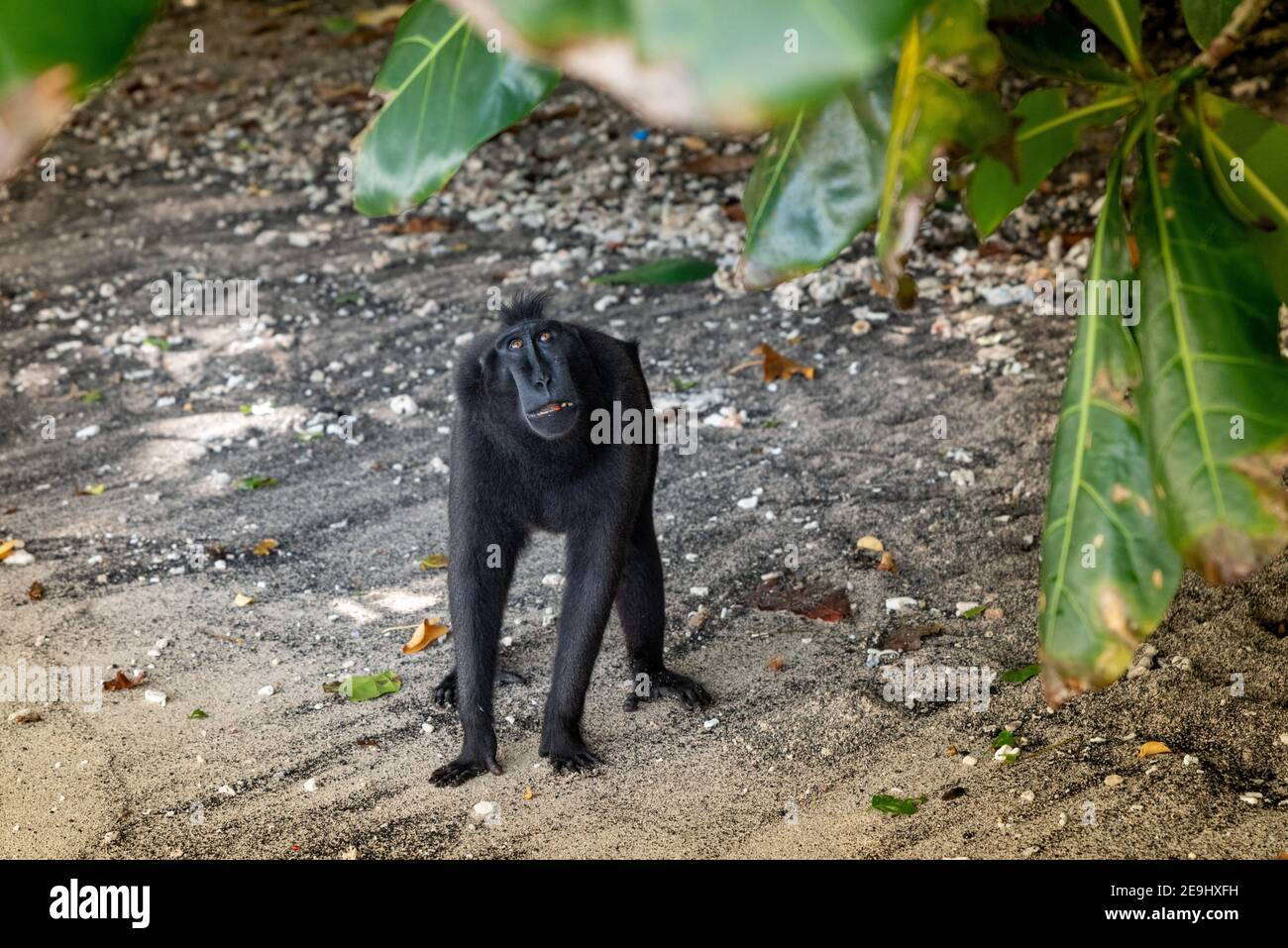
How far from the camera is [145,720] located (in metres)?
4.32

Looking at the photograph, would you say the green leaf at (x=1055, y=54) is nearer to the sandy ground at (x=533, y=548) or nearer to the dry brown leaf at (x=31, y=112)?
the dry brown leaf at (x=31, y=112)

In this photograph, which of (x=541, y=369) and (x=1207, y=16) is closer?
(x=1207, y=16)

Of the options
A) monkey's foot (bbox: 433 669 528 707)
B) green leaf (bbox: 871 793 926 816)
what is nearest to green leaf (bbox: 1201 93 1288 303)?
green leaf (bbox: 871 793 926 816)

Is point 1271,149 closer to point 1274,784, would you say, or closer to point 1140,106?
point 1140,106

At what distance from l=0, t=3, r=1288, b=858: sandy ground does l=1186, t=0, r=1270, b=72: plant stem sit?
7.01 feet

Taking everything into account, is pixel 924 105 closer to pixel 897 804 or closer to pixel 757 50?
pixel 757 50

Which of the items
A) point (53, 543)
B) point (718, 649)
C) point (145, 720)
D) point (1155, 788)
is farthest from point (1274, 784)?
point (53, 543)

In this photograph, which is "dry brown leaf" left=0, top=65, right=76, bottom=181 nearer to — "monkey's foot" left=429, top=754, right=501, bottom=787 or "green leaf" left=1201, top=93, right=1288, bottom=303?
"green leaf" left=1201, top=93, right=1288, bottom=303

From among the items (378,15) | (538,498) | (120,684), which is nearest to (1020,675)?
(538,498)

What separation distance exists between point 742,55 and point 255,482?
5407 millimetres

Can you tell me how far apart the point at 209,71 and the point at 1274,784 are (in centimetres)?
1004

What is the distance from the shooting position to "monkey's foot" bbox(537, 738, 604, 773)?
4023mm

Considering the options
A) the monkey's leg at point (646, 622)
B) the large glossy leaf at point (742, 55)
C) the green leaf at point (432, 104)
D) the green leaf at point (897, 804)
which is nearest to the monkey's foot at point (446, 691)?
the monkey's leg at point (646, 622)

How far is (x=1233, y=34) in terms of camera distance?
157 centimetres
